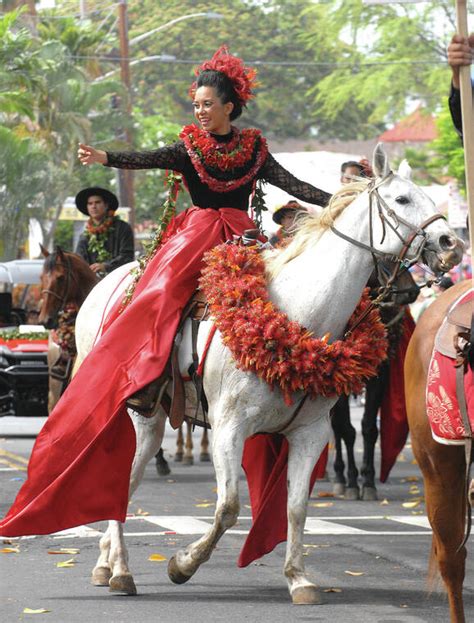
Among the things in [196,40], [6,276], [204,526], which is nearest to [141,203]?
[196,40]

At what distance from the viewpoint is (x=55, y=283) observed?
14664 mm

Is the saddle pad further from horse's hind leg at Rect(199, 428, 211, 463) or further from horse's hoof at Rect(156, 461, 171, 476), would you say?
horse's hind leg at Rect(199, 428, 211, 463)

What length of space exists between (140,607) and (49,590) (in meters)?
0.69

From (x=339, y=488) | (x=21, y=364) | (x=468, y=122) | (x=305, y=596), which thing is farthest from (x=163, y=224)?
(x=21, y=364)

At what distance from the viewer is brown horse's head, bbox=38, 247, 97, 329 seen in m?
14.6

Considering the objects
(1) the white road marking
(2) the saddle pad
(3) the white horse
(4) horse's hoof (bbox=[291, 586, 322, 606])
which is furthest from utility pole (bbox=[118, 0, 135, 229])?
(2) the saddle pad

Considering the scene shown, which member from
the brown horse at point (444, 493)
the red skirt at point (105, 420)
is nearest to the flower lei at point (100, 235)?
the red skirt at point (105, 420)

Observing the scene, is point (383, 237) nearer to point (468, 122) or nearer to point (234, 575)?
point (468, 122)

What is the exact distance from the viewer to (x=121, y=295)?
9.66 m

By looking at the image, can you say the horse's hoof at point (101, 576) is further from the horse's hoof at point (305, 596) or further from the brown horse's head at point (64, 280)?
the brown horse's head at point (64, 280)

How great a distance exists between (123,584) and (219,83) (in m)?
2.83

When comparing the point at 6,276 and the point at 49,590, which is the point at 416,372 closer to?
the point at 49,590

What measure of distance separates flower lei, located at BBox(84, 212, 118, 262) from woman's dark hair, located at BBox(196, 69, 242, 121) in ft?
18.8

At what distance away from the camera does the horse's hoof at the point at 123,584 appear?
8.25m
